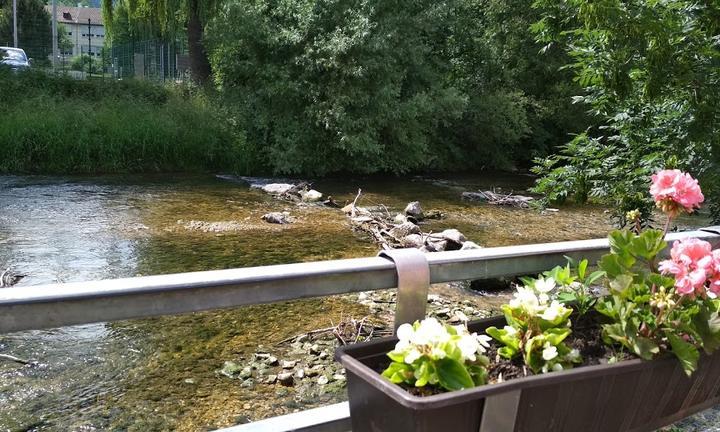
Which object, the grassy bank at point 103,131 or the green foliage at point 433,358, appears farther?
the grassy bank at point 103,131

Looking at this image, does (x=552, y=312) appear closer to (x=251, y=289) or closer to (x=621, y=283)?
(x=621, y=283)

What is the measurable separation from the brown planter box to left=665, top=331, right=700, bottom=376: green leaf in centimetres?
5

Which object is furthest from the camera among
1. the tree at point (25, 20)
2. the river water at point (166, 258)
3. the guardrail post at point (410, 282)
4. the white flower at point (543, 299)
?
the tree at point (25, 20)

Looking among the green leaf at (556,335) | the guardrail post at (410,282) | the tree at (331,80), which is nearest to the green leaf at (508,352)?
the green leaf at (556,335)

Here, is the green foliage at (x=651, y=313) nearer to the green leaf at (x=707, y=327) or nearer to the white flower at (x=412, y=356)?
the green leaf at (x=707, y=327)

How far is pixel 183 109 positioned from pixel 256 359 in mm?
14539

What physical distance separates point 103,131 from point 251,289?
1662 centimetres

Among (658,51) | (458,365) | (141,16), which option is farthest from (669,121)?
(141,16)

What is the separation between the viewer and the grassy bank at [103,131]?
1645cm

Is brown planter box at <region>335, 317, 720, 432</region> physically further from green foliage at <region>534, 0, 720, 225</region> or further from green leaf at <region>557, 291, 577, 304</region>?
green foliage at <region>534, 0, 720, 225</region>

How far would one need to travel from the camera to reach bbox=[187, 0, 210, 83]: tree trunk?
74.9 ft

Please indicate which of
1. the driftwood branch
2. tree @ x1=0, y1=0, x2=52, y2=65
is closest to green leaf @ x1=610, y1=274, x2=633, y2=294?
the driftwood branch

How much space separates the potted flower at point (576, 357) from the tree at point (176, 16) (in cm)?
2004

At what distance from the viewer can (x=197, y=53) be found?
23.3m
